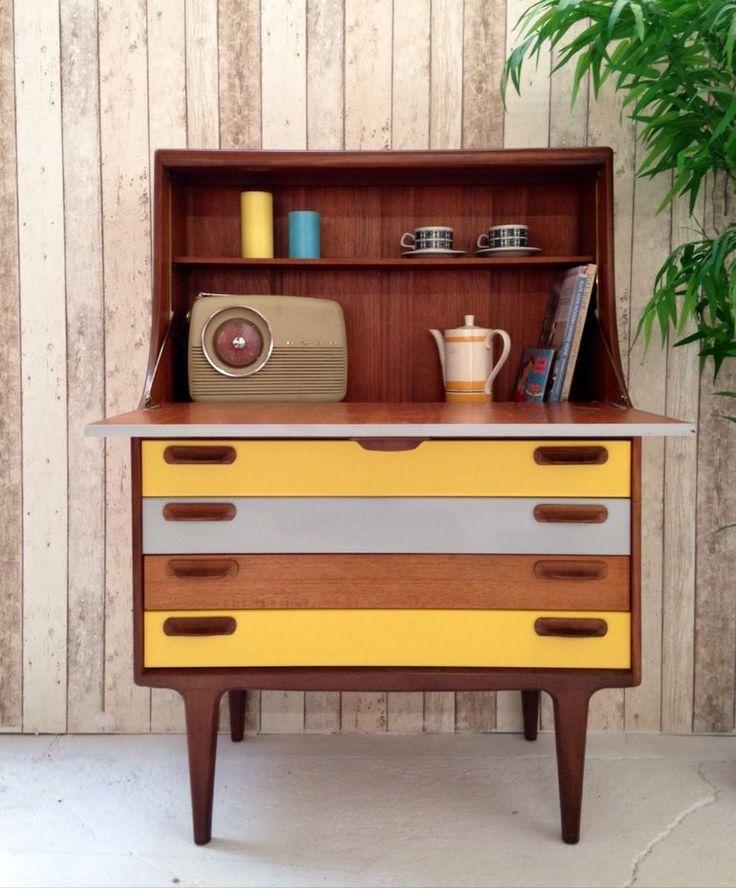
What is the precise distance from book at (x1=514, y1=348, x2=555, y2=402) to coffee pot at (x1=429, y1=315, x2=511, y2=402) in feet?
0.21

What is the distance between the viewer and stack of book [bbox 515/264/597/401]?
6.17ft

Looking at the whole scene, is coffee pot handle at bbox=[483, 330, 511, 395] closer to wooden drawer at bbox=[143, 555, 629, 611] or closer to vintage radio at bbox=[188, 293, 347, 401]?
vintage radio at bbox=[188, 293, 347, 401]

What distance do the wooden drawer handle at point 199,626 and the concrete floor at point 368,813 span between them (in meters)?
0.45

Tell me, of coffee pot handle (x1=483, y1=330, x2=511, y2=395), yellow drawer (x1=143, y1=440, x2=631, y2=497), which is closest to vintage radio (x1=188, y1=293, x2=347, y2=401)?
coffee pot handle (x1=483, y1=330, x2=511, y2=395)

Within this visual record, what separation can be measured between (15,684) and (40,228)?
114cm

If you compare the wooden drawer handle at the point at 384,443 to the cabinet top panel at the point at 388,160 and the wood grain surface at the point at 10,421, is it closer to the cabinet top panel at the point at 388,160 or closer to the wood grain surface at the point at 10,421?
the cabinet top panel at the point at 388,160

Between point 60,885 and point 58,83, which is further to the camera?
point 58,83

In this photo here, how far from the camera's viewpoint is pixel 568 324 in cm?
190

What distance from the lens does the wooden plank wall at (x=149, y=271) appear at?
2.06 metres

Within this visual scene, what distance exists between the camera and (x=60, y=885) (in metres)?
1.53

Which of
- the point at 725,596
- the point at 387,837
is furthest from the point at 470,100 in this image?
the point at 387,837

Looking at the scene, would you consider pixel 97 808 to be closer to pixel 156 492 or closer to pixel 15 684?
pixel 15 684

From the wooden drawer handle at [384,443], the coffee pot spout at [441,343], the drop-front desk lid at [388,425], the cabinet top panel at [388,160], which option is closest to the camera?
the drop-front desk lid at [388,425]

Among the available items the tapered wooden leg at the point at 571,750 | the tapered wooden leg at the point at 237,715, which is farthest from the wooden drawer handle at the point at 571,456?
the tapered wooden leg at the point at 237,715
